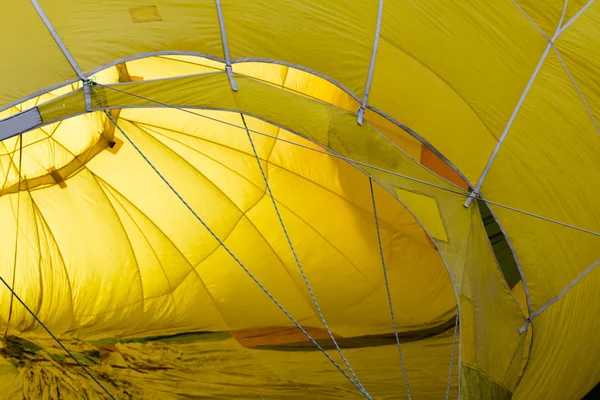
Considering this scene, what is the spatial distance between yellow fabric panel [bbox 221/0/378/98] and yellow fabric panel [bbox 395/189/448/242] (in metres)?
0.51

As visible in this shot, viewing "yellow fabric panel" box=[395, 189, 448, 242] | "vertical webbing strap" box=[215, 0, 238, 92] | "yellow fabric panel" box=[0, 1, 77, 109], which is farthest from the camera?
"yellow fabric panel" box=[395, 189, 448, 242]

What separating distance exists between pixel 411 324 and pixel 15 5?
2971 millimetres

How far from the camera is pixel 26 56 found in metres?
3.54

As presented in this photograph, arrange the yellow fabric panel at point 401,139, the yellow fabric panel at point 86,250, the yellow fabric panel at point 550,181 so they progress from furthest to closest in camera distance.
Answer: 1. the yellow fabric panel at point 86,250
2. the yellow fabric panel at point 401,139
3. the yellow fabric panel at point 550,181

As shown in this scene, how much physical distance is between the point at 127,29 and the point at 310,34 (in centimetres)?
81

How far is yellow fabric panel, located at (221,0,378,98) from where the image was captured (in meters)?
3.97

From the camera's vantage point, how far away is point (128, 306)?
577 cm

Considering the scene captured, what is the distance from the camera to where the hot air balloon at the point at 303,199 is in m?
3.95

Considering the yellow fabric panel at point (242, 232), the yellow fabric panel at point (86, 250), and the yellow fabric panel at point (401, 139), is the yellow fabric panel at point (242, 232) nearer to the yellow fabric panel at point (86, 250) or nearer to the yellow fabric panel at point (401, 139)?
the yellow fabric panel at point (86, 250)

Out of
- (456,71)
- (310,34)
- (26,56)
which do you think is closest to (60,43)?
(26,56)

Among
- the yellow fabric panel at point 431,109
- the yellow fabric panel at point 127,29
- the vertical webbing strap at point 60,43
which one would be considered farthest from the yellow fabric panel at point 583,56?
the vertical webbing strap at point 60,43

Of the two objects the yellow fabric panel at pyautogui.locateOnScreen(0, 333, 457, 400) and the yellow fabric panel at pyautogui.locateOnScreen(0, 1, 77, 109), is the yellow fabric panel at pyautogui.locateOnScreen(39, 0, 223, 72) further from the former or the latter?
the yellow fabric panel at pyautogui.locateOnScreen(0, 333, 457, 400)

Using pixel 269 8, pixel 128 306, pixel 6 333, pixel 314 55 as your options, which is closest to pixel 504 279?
pixel 314 55

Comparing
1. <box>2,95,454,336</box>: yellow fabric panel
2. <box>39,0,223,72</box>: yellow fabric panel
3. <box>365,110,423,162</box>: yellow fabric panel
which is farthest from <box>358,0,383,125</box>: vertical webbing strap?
<box>2,95,454,336</box>: yellow fabric panel
